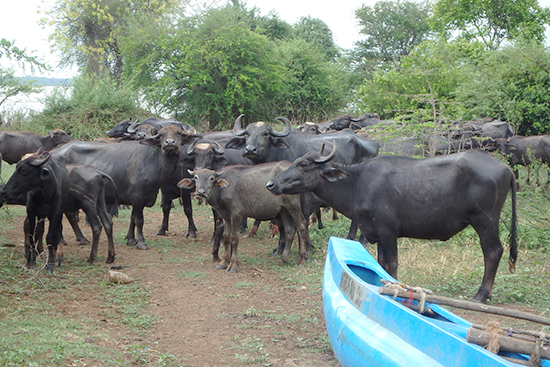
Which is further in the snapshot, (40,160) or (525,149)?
(525,149)

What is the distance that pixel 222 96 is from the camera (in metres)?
24.9

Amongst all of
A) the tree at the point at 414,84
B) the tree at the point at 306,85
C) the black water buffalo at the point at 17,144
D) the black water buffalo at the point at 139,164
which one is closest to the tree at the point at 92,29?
the tree at the point at 306,85

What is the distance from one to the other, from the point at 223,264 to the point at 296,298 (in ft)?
6.69

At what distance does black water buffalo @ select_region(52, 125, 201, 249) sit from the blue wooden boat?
20.0 feet

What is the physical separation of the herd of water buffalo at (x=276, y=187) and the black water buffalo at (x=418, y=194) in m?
0.01

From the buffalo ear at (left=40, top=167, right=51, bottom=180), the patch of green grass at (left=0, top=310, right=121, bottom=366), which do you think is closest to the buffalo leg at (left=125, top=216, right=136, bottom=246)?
the buffalo ear at (left=40, top=167, right=51, bottom=180)

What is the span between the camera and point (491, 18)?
49.5 metres

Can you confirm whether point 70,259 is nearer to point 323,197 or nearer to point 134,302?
point 134,302

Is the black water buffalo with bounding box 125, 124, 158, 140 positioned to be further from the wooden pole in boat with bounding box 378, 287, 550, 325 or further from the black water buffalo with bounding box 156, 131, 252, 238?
the wooden pole in boat with bounding box 378, 287, 550, 325

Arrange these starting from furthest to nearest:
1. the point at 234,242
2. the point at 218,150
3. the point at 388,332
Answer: the point at 218,150 → the point at 234,242 → the point at 388,332

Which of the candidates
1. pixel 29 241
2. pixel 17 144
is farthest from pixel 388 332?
pixel 17 144

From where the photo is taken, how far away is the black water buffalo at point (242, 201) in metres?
8.95

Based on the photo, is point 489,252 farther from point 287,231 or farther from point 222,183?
point 222,183

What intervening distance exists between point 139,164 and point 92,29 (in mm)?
36511
